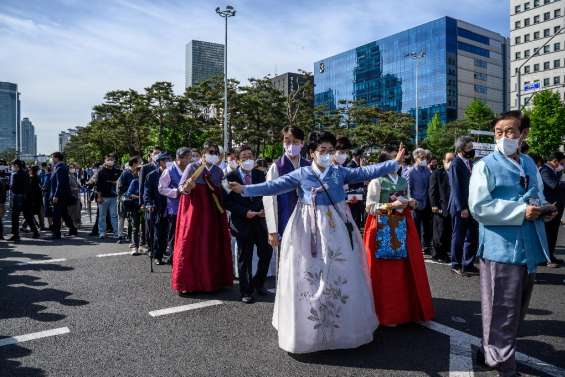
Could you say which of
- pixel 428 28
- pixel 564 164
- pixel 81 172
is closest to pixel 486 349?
pixel 564 164

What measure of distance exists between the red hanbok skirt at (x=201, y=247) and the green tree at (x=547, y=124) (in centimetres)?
5255

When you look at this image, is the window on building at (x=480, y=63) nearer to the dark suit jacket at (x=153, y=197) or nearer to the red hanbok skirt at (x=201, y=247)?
the dark suit jacket at (x=153, y=197)

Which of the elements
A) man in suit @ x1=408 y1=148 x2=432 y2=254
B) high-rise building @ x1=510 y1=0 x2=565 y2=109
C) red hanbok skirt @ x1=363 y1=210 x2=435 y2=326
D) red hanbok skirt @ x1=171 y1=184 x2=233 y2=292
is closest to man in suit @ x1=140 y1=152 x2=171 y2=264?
red hanbok skirt @ x1=171 y1=184 x2=233 y2=292

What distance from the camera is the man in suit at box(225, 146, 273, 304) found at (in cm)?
557

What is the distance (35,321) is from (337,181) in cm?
379

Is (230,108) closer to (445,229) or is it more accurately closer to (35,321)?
(445,229)

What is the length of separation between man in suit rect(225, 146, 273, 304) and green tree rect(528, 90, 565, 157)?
173 feet

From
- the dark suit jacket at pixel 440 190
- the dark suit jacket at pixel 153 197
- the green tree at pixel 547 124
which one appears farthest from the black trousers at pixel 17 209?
the green tree at pixel 547 124

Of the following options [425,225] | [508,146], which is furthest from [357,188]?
[508,146]

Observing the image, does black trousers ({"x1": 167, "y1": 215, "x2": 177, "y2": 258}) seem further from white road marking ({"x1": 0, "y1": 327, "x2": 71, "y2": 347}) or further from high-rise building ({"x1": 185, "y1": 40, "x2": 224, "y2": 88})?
high-rise building ({"x1": 185, "y1": 40, "x2": 224, "y2": 88})

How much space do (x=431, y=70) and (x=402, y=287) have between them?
78.2m

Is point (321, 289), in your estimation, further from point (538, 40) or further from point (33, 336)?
point (538, 40)

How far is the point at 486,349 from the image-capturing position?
3.48 metres

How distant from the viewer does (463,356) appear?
3.81 meters
